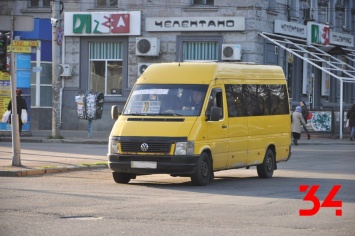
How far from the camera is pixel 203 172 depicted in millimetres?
20438

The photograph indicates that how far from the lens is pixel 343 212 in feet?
50.3

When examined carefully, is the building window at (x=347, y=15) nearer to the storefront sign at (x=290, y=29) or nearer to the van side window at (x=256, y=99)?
the storefront sign at (x=290, y=29)

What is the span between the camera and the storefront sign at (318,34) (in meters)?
49.2

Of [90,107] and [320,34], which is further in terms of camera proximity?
[320,34]

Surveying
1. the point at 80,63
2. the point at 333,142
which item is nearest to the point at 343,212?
the point at 333,142

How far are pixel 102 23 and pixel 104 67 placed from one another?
1.94 metres

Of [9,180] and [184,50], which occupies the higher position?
[184,50]

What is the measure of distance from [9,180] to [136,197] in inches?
169

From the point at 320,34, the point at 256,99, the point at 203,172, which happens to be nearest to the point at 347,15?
the point at 320,34

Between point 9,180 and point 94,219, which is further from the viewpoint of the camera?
point 9,180

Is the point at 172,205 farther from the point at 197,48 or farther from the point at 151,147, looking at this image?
the point at 197,48

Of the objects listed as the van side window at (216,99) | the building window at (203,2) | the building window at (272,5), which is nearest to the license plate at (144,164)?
the van side window at (216,99)

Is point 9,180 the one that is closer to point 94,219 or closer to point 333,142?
point 94,219

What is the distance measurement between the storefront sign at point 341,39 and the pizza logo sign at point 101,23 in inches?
465
